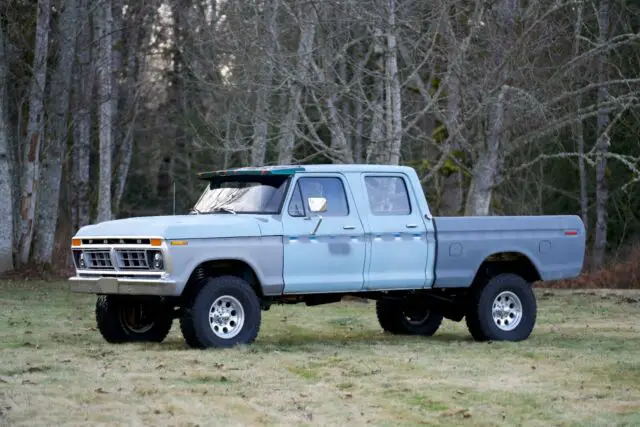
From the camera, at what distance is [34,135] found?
→ 29391 millimetres

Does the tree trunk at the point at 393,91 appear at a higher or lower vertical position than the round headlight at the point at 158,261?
higher

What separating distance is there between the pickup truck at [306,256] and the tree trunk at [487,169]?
9.23m

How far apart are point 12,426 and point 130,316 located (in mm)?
6062

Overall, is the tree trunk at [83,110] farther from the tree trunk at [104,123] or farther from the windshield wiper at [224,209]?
the windshield wiper at [224,209]

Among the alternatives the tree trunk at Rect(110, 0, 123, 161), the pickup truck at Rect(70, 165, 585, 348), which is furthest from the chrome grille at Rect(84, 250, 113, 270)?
the tree trunk at Rect(110, 0, 123, 161)

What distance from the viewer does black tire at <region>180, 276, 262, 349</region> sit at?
14086mm

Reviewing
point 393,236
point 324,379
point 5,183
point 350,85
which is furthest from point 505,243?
point 5,183

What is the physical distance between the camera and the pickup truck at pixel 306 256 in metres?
14.2

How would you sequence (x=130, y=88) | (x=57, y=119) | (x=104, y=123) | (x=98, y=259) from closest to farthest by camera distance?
1. (x=98, y=259)
2. (x=57, y=119)
3. (x=104, y=123)
4. (x=130, y=88)

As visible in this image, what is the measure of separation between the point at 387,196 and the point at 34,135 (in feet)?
50.4

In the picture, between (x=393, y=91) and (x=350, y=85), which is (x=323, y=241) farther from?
(x=350, y=85)

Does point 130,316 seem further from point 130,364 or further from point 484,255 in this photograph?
point 484,255

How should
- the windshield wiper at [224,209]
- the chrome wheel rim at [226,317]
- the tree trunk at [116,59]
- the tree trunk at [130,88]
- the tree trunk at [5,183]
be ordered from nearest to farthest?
the chrome wheel rim at [226,317] < the windshield wiper at [224,209] < the tree trunk at [5,183] < the tree trunk at [116,59] < the tree trunk at [130,88]

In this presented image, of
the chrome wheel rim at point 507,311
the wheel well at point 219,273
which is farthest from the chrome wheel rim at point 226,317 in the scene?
the chrome wheel rim at point 507,311
